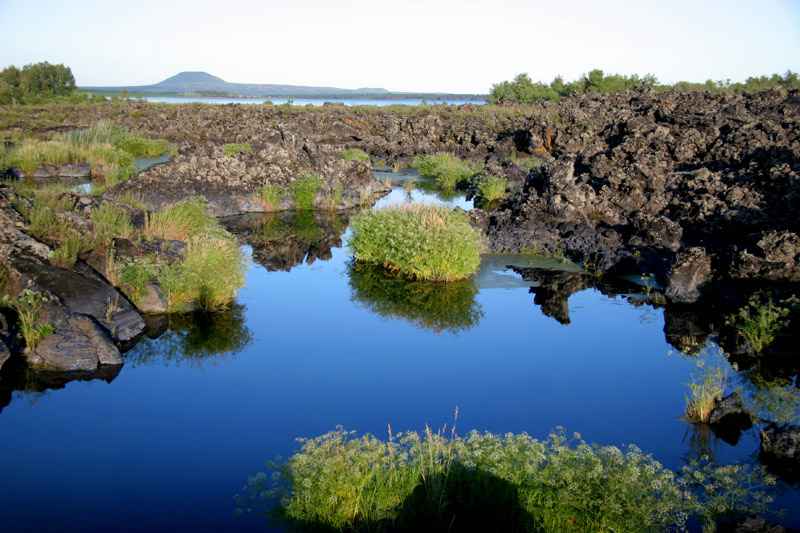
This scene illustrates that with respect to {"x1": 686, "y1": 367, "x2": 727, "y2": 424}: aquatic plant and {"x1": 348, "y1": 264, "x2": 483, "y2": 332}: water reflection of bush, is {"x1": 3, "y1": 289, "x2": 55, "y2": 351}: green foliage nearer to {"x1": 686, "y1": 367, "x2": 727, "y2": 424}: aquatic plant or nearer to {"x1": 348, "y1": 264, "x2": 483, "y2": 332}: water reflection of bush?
{"x1": 348, "y1": 264, "x2": 483, "y2": 332}: water reflection of bush

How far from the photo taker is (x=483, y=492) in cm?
782

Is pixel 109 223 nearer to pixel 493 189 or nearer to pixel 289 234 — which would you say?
pixel 289 234

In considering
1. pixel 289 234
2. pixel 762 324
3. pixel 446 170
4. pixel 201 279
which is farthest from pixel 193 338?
pixel 446 170

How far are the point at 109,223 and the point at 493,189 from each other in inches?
700

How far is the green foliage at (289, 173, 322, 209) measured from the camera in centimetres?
2881

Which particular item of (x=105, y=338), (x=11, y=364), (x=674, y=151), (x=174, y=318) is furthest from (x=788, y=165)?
(x=11, y=364)

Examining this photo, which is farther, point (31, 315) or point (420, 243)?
point (420, 243)

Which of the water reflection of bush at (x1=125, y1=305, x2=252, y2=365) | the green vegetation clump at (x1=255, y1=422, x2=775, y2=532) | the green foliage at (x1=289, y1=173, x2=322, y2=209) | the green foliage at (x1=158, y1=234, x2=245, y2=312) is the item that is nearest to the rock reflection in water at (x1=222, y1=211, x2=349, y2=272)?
the green foliage at (x1=289, y1=173, x2=322, y2=209)

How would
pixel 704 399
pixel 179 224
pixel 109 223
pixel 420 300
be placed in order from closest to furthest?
pixel 704 399 < pixel 109 223 < pixel 420 300 < pixel 179 224

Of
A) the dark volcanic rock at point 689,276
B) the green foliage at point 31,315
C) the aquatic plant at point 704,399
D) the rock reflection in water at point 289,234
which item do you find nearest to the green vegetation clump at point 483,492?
the aquatic plant at point 704,399

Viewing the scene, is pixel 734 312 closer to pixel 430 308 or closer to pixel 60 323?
pixel 430 308

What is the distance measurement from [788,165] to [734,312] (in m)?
6.43

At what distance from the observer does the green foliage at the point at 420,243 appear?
18.1 m

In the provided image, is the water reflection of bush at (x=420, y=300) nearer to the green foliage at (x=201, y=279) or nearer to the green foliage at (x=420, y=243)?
the green foliage at (x=420, y=243)
